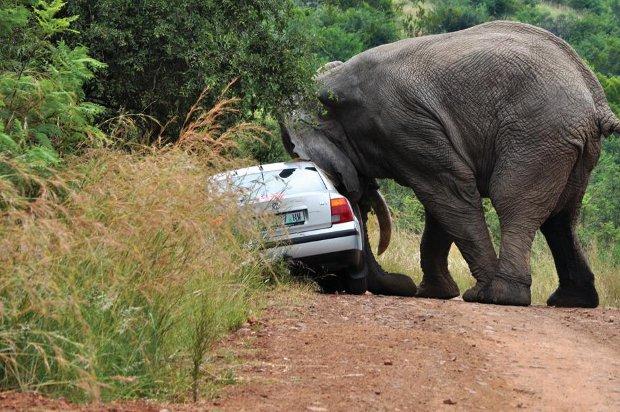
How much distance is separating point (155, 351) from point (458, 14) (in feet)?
187

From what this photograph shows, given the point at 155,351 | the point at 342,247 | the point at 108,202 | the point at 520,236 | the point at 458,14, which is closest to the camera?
the point at 155,351

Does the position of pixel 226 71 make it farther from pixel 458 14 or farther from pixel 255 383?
pixel 458 14

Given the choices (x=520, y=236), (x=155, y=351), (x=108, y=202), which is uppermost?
(x=108, y=202)

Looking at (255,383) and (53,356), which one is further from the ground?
(53,356)

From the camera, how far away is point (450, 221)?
17656 mm

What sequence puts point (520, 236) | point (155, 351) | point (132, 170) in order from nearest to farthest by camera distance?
point (155, 351) → point (132, 170) → point (520, 236)

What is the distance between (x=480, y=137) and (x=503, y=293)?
2070mm

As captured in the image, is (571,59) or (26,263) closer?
Result: (26,263)

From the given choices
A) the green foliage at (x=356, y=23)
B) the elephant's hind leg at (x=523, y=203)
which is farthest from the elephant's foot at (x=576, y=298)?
the green foliage at (x=356, y=23)

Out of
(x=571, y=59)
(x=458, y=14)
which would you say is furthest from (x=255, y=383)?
(x=458, y=14)

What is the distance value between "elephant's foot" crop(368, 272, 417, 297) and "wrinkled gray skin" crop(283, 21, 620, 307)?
2 cm

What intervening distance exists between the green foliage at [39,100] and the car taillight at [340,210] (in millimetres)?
3894

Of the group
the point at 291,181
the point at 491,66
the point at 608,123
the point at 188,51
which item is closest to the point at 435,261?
the point at 491,66

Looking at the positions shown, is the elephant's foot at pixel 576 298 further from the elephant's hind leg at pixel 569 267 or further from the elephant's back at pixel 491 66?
the elephant's back at pixel 491 66
